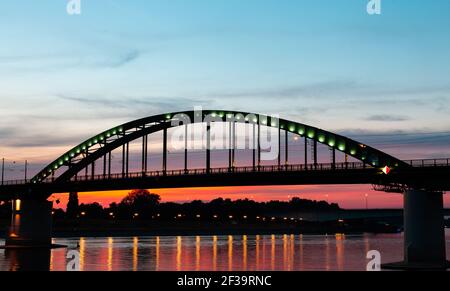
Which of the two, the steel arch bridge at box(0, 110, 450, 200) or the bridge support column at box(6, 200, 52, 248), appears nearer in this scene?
the steel arch bridge at box(0, 110, 450, 200)

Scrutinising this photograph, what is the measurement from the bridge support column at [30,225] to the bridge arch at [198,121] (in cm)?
714

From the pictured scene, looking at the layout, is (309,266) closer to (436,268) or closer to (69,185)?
(436,268)

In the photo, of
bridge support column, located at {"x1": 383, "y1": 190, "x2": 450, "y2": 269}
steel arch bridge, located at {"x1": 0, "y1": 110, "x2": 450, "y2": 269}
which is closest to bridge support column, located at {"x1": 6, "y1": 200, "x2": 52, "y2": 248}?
steel arch bridge, located at {"x1": 0, "y1": 110, "x2": 450, "y2": 269}

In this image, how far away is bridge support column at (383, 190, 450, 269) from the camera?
198 ft

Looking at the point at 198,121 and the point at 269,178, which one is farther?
the point at 198,121

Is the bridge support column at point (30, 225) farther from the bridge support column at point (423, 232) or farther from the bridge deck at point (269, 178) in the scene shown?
the bridge support column at point (423, 232)

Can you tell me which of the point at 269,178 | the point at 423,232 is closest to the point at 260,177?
the point at 269,178

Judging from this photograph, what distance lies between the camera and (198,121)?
100938 millimetres

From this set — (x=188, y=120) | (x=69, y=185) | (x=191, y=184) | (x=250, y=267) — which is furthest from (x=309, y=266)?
(x=69, y=185)

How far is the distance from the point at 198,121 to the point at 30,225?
1002 inches

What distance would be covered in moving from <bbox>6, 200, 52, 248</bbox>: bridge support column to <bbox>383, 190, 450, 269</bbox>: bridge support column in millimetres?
51927

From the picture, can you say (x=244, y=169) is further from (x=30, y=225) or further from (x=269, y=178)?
(x=30, y=225)

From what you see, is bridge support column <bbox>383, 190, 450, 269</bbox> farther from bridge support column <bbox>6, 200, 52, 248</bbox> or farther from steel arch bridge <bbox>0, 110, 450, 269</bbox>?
bridge support column <bbox>6, 200, 52, 248</bbox>
